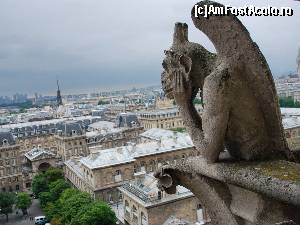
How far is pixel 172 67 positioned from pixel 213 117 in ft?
3.86

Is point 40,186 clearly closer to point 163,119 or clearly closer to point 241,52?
point 163,119

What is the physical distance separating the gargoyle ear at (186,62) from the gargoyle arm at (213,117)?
70 centimetres

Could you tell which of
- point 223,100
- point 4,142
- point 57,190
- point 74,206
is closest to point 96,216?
point 74,206

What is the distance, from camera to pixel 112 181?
56.8 m

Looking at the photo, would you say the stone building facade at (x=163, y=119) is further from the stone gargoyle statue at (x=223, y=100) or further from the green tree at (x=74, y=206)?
the stone gargoyle statue at (x=223, y=100)

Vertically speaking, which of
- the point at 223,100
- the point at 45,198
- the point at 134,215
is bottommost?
the point at 45,198

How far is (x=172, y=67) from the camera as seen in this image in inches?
248

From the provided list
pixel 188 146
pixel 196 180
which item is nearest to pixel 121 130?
pixel 188 146

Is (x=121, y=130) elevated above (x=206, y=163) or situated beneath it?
situated beneath

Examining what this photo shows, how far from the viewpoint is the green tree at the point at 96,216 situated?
39.4 metres

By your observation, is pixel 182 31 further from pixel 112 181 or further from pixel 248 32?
pixel 112 181

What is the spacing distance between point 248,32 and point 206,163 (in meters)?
1.90

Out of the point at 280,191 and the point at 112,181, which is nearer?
the point at 280,191

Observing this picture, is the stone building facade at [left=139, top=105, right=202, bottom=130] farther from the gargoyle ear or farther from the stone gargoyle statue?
the gargoyle ear
